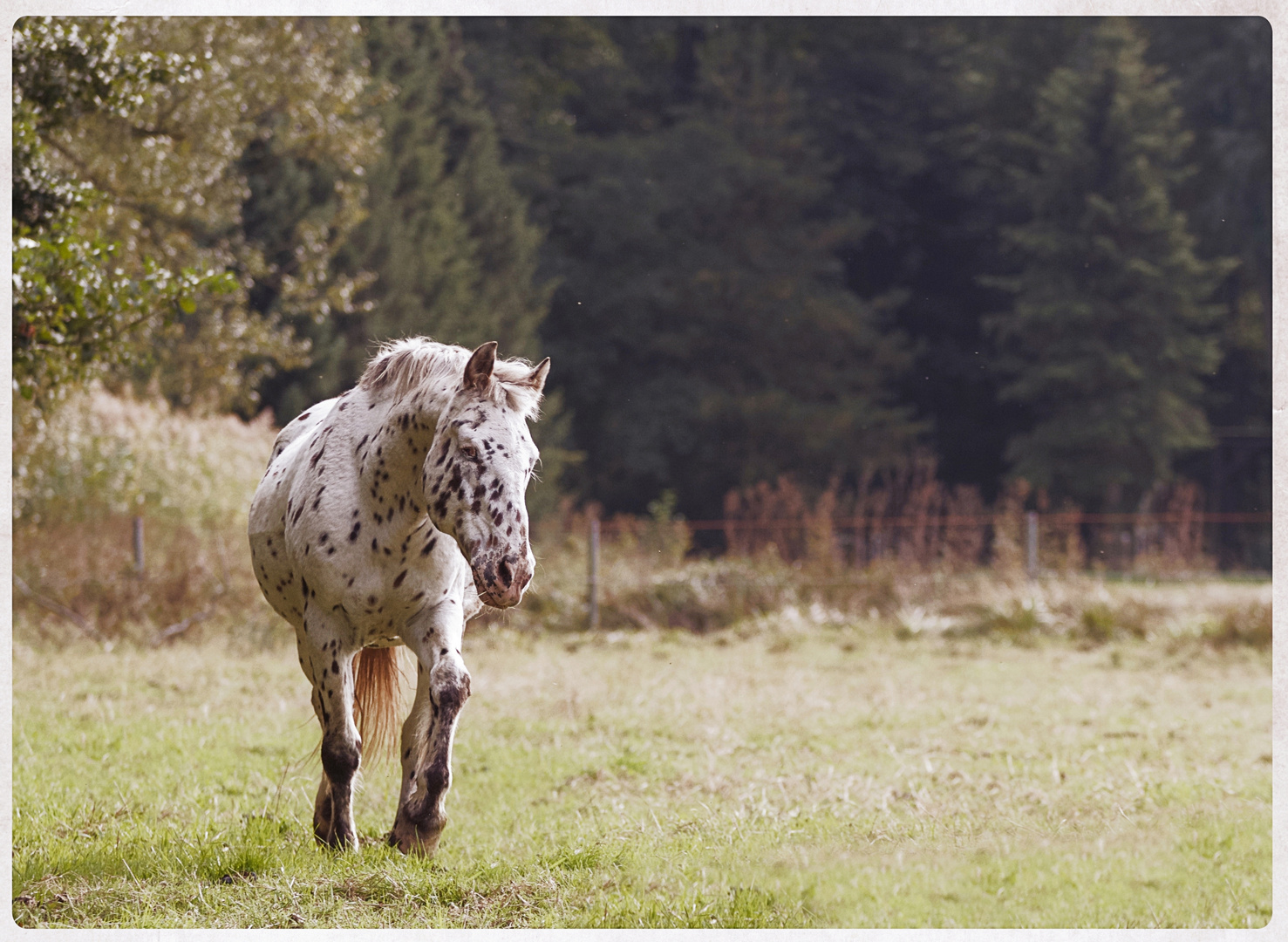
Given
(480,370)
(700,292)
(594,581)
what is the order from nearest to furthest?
1. (480,370)
2. (594,581)
3. (700,292)

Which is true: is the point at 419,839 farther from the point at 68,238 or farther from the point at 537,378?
the point at 68,238

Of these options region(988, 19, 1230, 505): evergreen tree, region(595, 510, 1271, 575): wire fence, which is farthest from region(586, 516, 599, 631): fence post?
region(988, 19, 1230, 505): evergreen tree

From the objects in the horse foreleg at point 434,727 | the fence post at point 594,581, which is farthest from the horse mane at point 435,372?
the fence post at point 594,581

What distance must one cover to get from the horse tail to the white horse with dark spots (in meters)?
0.48

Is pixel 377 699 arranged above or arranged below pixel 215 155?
below

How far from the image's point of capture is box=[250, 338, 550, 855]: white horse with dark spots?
12.6 ft

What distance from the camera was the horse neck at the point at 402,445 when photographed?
417 centimetres

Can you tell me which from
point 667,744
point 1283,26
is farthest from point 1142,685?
point 1283,26

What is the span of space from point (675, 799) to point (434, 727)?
6.60 ft

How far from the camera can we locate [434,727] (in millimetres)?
4059

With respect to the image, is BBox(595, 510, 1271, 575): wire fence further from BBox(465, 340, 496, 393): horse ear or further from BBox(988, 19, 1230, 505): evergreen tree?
BBox(988, 19, 1230, 505): evergreen tree

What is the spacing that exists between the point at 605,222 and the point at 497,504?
2829cm

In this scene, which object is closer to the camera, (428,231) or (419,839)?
(419,839)

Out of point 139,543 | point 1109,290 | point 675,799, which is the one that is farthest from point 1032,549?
point 1109,290
